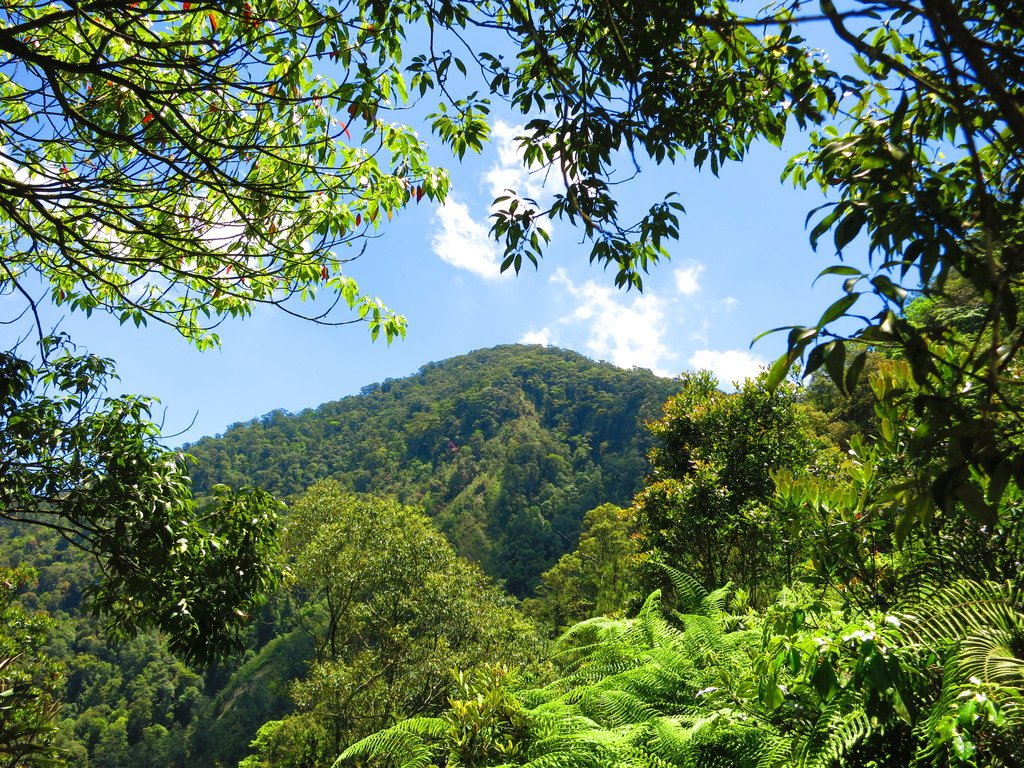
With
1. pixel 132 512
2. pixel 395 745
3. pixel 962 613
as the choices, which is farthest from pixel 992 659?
pixel 132 512

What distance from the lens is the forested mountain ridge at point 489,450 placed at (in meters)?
48.0

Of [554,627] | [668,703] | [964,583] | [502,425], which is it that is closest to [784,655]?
[964,583]

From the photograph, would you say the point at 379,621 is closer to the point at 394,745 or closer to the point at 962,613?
the point at 394,745

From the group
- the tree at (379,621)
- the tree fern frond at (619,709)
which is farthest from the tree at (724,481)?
the tree at (379,621)

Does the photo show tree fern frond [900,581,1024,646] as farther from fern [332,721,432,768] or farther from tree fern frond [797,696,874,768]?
fern [332,721,432,768]

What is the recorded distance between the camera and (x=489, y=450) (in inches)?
2457

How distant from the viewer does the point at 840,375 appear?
0.90 m

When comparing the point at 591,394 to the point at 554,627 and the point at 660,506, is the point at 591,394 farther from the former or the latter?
the point at 660,506

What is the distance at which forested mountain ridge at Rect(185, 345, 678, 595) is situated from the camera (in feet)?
157

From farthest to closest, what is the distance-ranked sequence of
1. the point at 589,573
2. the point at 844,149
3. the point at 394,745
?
the point at 589,573
the point at 394,745
the point at 844,149

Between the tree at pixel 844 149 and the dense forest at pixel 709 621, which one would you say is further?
the dense forest at pixel 709 621

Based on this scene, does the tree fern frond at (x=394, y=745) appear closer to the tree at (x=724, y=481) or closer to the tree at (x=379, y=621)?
the tree at (x=724, y=481)

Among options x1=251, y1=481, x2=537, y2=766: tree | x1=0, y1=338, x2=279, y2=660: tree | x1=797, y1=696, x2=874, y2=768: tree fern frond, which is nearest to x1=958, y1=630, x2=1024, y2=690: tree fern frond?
x1=797, y1=696, x2=874, y2=768: tree fern frond

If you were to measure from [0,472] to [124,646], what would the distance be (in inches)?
2078
